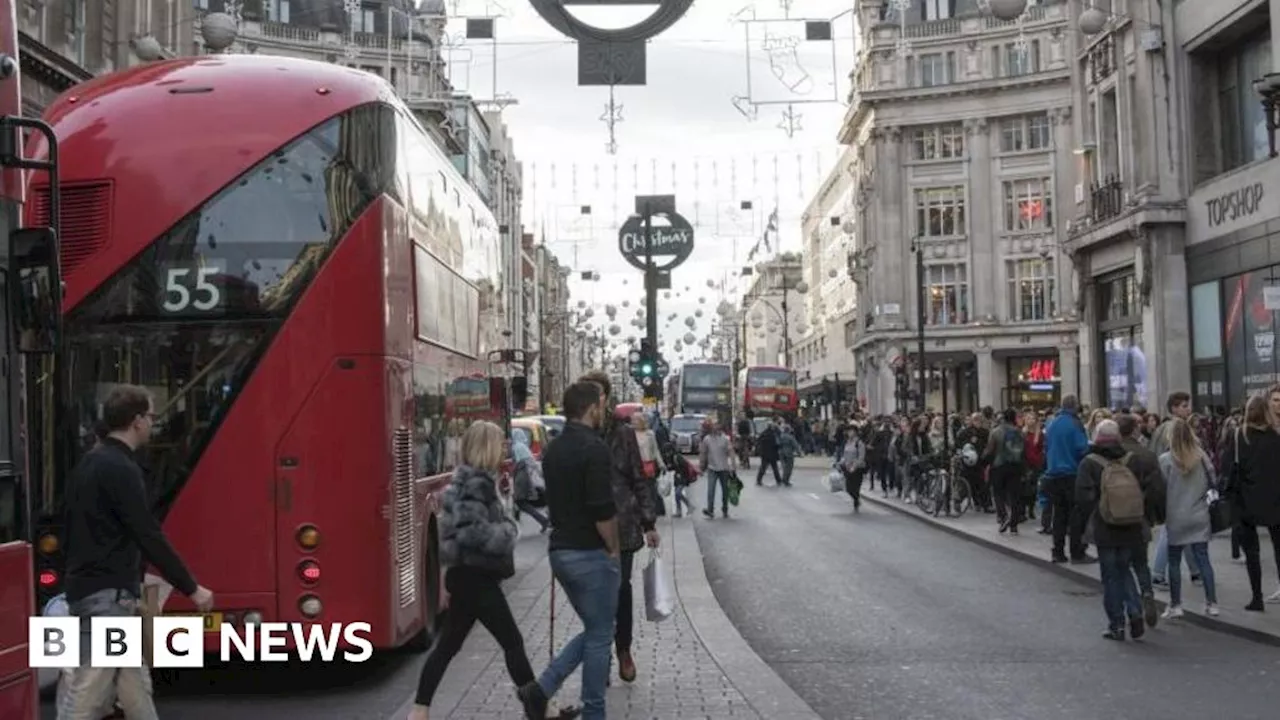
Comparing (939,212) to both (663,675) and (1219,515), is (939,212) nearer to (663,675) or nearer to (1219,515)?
(1219,515)

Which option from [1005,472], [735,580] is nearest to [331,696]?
[735,580]

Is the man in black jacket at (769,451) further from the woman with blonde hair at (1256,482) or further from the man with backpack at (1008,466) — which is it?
the woman with blonde hair at (1256,482)

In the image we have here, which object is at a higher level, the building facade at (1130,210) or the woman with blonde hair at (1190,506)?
the building facade at (1130,210)

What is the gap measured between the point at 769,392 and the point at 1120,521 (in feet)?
168

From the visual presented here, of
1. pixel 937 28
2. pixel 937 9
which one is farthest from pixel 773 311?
pixel 937 28

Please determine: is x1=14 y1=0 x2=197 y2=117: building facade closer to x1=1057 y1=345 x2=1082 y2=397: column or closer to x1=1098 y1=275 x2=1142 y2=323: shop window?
x1=1098 y1=275 x2=1142 y2=323: shop window

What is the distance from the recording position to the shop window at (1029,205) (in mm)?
67062

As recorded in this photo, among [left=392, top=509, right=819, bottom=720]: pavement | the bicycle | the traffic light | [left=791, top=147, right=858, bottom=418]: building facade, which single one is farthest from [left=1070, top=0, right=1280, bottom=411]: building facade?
[left=791, top=147, right=858, bottom=418]: building facade

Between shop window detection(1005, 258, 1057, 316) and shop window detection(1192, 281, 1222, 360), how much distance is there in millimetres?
39341

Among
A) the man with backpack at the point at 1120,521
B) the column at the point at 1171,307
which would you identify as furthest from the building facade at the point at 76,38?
the column at the point at 1171,307

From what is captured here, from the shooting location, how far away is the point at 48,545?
28.1 ft

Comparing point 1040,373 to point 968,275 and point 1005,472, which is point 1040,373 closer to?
point 968,275

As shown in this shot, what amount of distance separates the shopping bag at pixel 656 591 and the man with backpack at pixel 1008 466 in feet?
41.0

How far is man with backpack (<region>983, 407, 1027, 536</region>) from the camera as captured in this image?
20.6 m
